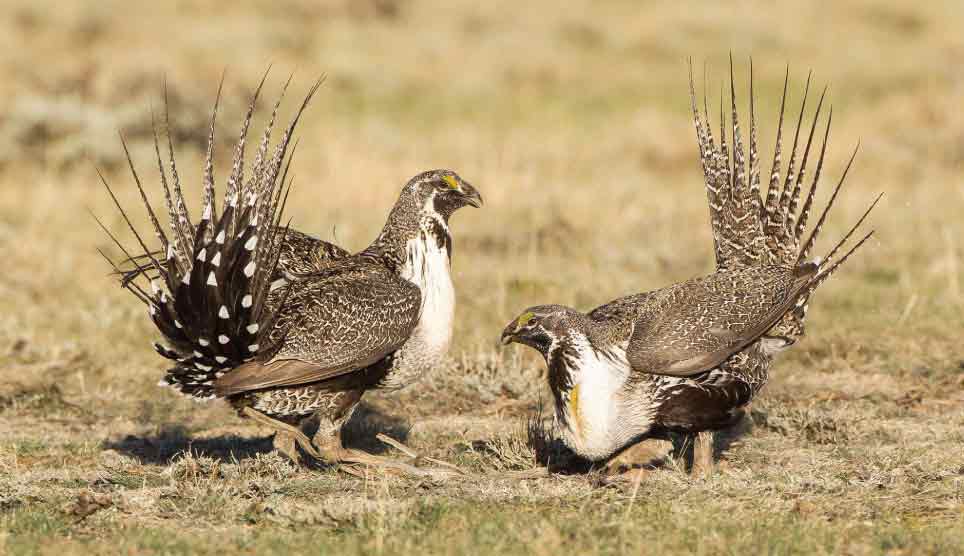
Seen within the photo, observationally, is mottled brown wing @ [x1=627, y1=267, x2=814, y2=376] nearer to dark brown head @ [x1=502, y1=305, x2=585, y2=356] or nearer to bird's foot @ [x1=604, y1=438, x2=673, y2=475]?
dark brown head @ [x1=502, y1=305, x2=585, y2=356]

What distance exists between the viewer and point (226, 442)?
20.2 feet

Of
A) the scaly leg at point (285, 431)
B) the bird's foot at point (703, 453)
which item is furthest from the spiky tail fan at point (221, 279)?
the bird's foot at point (703, 453)

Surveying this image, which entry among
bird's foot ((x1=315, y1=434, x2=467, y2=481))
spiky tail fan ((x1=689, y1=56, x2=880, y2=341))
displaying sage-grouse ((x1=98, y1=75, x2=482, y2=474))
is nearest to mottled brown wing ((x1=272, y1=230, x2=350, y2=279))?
displaying sage-grouse ((x1=98, y1=75, x2=482, y2=474))

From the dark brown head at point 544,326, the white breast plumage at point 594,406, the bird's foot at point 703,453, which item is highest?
the dark brown head at point 544,326

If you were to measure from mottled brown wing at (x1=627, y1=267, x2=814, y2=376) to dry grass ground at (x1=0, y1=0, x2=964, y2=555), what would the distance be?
47 centimetres

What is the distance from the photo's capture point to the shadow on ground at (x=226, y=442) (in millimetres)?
5871

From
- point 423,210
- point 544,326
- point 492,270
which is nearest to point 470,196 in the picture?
point 423,210

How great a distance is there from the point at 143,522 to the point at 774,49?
1758 cm

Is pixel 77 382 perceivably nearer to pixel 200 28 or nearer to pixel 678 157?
pixel 678 157

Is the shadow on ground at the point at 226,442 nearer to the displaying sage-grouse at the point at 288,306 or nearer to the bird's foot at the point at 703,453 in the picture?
the displaying sage-grouse at the point at 288,306

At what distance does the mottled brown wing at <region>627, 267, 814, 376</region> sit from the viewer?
502cm

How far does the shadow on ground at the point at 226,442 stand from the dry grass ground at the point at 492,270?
0.03 m

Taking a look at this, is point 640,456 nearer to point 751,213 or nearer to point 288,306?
point 751,213

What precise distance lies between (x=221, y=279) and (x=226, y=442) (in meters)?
1.51
